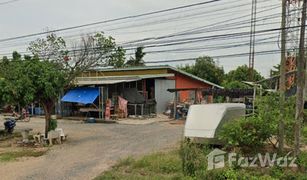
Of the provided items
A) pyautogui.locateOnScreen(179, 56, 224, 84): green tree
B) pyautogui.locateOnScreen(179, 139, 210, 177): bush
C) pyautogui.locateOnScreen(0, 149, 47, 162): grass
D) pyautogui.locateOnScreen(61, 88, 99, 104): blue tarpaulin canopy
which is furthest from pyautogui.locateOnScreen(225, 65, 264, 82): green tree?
pyautogui.locateOnScreen(179, 139, 210, 177): bush

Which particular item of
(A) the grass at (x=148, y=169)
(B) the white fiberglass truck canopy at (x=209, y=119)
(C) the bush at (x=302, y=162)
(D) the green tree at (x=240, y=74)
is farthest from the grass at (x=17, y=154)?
(D) the green tree at (x=240, y=74)

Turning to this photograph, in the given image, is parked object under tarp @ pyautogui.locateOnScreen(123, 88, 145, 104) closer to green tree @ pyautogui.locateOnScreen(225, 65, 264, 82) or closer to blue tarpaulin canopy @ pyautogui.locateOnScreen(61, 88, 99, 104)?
blue tarpaulin canopy @ pyautogui.locateOnScreen(61, 88, 99, 104)

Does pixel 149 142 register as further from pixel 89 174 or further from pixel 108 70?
pixel 108 70

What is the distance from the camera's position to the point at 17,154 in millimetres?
13945

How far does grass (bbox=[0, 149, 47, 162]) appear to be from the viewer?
1321cm

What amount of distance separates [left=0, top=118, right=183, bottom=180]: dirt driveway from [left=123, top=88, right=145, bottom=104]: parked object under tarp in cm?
652

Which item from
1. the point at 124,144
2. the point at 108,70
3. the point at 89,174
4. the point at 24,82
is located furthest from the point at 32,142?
the point at 108,70

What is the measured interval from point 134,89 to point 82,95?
12.9ft

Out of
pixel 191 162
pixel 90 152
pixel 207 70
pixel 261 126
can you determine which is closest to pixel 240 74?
pixel 207 70

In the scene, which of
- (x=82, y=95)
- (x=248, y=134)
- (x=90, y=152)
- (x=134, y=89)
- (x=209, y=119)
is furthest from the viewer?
(x=134, y=89)

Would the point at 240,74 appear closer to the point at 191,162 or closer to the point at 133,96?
the point at 133,96

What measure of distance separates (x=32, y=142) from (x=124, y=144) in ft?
13.9

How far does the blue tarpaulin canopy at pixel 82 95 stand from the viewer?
85.5 feet

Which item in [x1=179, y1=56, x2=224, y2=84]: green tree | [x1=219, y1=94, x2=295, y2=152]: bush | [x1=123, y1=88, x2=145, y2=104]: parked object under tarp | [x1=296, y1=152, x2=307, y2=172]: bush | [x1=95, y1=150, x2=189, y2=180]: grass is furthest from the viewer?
[x1=179, y1=56, x2=224, y2=84]: green tree
